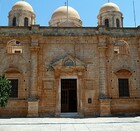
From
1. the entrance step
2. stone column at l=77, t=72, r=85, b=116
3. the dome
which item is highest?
the dome

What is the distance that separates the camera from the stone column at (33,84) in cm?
2014

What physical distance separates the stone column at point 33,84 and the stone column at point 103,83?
17.9 ft

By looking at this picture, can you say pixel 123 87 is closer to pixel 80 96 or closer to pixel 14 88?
pixel 80 96

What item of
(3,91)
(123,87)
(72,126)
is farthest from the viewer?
(123,87)

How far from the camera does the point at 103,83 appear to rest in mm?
21047

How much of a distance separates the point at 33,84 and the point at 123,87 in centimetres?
792

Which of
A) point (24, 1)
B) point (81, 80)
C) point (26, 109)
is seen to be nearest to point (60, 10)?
point (24, 1)

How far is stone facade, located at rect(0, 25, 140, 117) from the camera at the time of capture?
20.7 meters

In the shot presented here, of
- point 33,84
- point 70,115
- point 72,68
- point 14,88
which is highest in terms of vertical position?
point 72,68

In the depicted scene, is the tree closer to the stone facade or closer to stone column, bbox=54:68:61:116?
the stone facade

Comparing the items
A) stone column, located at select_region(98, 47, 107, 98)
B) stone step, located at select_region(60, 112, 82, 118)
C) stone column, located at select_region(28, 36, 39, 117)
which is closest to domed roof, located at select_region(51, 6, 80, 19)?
stone column, located at select_region(28, 36, 39, 117)

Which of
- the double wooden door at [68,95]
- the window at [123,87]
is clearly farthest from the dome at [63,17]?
the window at [123,87]

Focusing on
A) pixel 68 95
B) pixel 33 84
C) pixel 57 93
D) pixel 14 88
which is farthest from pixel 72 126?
pixel 14 88

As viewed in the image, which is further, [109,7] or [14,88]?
[109,7]
